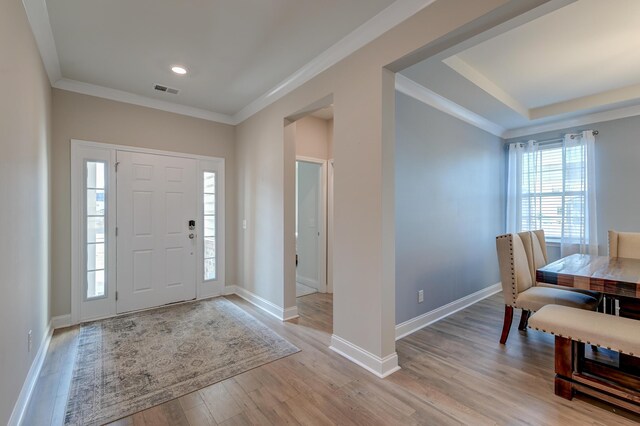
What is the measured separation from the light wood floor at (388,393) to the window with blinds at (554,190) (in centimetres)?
215

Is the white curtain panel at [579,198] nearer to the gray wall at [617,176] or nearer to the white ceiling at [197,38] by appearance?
the gray wall at [617,176]

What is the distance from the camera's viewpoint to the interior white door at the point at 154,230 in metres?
3.49

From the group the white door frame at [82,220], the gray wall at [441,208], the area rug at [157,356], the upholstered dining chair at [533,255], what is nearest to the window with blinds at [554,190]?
the gray wall at [441,208]

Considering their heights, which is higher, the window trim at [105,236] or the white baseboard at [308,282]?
the window trim at [105,236]

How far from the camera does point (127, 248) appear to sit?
350cm

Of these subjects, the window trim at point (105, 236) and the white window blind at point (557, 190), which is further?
the white window blind at point (557, 190)

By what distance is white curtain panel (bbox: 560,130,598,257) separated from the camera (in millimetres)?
3789

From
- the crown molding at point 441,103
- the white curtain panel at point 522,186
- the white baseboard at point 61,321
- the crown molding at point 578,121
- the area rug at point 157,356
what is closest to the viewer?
the area rug at point 157,356

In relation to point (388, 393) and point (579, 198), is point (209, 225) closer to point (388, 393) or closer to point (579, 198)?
point (388, 393)

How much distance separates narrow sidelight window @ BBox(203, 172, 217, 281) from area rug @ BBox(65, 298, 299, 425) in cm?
72

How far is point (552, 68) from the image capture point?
9.71 feet

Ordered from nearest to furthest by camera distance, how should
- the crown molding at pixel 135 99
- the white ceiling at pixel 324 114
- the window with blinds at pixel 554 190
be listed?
the crown molding at pixel 135 99 → the window with blinds at pixel 554 190 → the white ceiling at pixel 324 114

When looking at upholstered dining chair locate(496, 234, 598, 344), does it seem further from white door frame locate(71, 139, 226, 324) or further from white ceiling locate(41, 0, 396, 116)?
white door frame locate(71, 139, 226, 324)

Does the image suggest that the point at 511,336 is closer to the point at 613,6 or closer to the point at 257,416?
the point at 257,416
